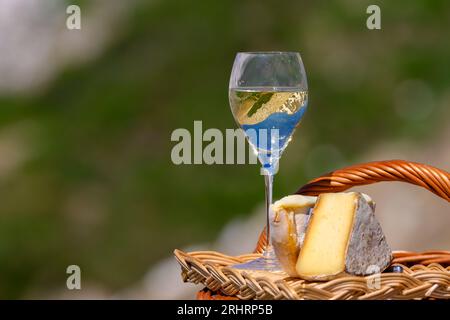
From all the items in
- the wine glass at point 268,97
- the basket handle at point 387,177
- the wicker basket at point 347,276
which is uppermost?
the wine glass at point 268,97

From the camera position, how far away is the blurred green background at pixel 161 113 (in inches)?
113

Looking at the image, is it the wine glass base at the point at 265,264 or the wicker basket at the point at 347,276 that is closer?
the wicker basket at the point at 347,276

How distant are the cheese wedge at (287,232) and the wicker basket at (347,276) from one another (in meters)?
0.02

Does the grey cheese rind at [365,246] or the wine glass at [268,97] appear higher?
the wine glass at [268,97]

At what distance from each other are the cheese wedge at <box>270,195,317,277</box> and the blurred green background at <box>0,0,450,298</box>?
1713mm

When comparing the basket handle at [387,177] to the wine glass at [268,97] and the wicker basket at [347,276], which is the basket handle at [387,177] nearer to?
the wicker basket at [347,276]

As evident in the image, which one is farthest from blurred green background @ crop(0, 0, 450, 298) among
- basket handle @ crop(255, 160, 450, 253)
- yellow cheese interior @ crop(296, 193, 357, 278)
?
yellow cheese interior @ crop(296, 193, 357, 278)

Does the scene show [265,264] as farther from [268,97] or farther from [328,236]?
[268,97]

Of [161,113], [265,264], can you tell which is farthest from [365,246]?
[161,113]

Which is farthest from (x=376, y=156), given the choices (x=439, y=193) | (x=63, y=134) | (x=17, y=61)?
(x=439, y=193)

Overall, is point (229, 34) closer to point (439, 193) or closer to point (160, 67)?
point (160, 67)

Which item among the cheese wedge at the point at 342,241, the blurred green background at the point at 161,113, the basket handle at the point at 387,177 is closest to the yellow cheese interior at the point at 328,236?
the cheese wedge at the point at 342,241

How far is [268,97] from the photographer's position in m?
1.12

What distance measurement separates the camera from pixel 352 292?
980mm
